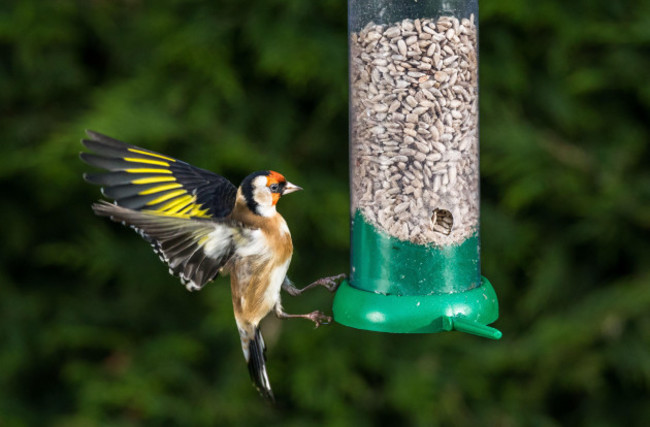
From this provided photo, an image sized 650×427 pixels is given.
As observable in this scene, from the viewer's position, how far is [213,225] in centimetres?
251

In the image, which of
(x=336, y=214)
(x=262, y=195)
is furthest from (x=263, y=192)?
(x=336, y=214)

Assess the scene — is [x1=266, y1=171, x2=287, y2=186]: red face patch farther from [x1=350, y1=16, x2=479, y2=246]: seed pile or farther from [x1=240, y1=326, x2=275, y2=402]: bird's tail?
[x1=240, y1=326, x2=275, y2=402]: bird's tail

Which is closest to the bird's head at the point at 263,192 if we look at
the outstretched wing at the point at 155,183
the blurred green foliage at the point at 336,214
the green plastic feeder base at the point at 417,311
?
the outstretched wing at the point at 155,183

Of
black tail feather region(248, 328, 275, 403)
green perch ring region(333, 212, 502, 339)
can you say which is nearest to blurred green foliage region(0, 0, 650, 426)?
black tail feather region(248, 328, 275, 403)

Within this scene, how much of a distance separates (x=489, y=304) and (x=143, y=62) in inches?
115

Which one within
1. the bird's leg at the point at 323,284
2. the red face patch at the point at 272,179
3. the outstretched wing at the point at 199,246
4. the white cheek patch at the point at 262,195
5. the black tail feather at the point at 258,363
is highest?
the red face patch at the point at 272,179

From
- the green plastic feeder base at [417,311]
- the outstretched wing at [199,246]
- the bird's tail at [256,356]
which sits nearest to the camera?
the outstretched wing at [199,246]

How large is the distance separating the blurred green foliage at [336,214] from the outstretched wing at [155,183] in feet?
4.13

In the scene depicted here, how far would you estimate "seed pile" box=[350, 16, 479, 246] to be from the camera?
2.64 metres

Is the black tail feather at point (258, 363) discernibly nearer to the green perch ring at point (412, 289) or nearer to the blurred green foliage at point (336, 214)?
the green perch ring at point (412, 289)

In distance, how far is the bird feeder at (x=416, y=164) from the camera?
2.62m

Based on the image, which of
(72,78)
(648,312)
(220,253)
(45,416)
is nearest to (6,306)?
(45,416)

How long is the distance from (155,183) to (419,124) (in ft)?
3.24

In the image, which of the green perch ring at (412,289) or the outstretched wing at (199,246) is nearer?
the outstretched wing at (199,246)
